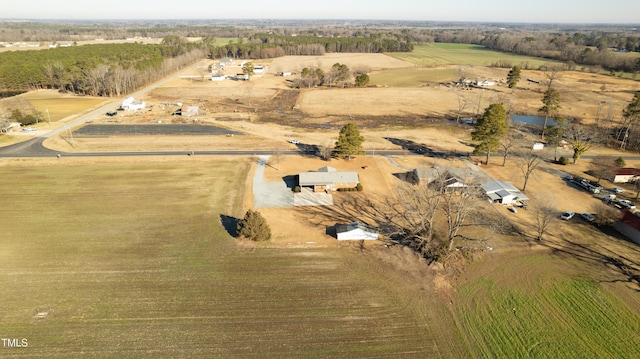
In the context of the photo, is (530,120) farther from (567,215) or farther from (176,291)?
(176,291)

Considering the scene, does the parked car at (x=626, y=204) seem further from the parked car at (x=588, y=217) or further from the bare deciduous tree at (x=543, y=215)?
the bare deciduous tree at (x=543, y=215)

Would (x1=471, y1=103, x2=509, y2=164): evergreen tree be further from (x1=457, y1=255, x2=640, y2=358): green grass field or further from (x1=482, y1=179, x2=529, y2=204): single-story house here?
(x1=457, y1=255, x2=640, y2=358): green grass field

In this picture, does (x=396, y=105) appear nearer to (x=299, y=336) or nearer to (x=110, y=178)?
(x=110, y=178)

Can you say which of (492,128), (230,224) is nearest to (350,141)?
(492,128)

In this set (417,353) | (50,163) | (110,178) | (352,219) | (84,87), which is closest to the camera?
(417,353)

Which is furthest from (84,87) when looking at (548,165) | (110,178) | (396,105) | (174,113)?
(548,165)

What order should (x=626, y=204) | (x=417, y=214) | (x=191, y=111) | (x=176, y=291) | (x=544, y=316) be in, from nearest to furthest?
(x=544, y=316) → (x=176, y=291) → (x=417, y=214) → (x=626, y=204) → (x=191, y=111)

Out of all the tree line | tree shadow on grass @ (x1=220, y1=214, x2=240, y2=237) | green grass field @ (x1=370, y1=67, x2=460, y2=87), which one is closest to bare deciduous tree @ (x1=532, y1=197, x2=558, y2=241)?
tree shadow on grass @ (x1=220, y1=214, x2=240, y2=237)

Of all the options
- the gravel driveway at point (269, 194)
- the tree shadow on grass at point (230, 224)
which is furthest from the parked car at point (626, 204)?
the tree shadow on grass at point (230, 224)
